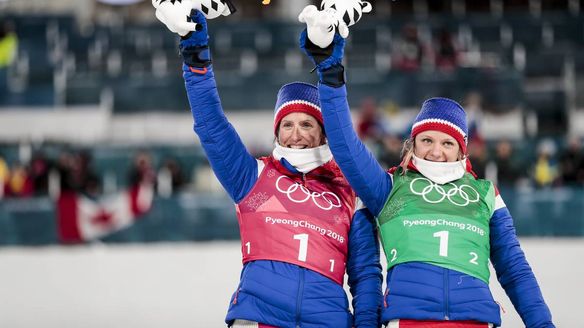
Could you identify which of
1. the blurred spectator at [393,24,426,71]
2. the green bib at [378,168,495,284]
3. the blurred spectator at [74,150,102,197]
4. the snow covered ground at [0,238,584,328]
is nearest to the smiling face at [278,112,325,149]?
the green bib at [378,168,495,284]

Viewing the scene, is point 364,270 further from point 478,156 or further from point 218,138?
point 478,156

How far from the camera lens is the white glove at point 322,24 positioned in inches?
152

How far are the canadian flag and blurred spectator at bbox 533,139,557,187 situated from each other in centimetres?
489

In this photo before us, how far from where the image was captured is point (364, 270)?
4320mm

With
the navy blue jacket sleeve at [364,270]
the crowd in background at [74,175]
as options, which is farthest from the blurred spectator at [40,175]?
the navy blue jacket sleeve at [364,270]

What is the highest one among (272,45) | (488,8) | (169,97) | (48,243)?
(488,8)

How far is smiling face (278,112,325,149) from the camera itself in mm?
4461

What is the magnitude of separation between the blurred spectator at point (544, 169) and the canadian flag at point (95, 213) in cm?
489

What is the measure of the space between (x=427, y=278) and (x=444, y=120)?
74 centimetres

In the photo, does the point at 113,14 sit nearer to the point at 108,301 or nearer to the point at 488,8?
the point at 488,8

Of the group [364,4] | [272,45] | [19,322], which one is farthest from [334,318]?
[272,45]

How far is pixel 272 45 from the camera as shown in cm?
1745

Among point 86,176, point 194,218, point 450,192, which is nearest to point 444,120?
point 450,192

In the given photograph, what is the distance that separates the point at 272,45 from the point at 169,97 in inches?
107
